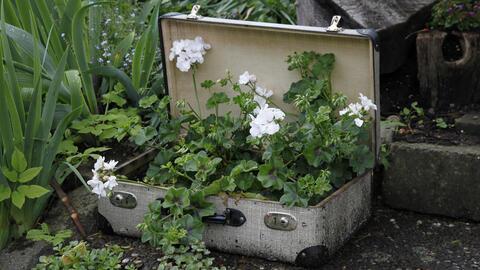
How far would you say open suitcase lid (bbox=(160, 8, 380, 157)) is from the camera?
2898 millimetres

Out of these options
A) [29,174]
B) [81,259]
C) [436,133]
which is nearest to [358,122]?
[436,133]

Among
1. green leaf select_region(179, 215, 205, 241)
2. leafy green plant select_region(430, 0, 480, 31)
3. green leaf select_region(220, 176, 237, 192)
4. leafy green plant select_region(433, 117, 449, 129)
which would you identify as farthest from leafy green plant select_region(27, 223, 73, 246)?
leafy green plant select_region(430, 0, 480, 31)

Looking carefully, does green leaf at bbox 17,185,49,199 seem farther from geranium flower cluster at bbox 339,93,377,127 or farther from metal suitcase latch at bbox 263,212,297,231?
geranium flower cluster at bbox 339,93,377,127

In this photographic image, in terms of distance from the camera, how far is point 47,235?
303 cm

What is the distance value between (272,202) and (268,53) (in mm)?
705

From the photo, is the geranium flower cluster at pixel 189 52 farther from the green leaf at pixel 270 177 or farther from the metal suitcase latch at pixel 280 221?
the metal suitcase latch at pixel 280 221

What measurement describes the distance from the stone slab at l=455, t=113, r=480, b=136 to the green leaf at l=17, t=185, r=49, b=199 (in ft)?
5.45

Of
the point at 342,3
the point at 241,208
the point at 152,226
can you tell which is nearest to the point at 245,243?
the point at 241,208

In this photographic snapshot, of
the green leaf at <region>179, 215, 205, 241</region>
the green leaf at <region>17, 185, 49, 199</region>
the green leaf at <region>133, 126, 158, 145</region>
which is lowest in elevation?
the green leaf at <region>179, 215, 205, 241</region>

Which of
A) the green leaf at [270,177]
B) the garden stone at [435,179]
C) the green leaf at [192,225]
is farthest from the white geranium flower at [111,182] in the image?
the garden stone at [435,179]

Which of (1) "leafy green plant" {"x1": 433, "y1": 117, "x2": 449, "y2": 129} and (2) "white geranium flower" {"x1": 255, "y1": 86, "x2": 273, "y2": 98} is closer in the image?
(2) "white geranium flower" {"x1": 255, "y1": 86, "x2": 273, "y2": 98}

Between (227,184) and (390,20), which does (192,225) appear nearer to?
(227,184)

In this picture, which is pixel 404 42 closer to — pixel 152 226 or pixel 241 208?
pixel 241 208

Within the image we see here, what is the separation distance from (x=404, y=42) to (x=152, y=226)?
1.55 meters
